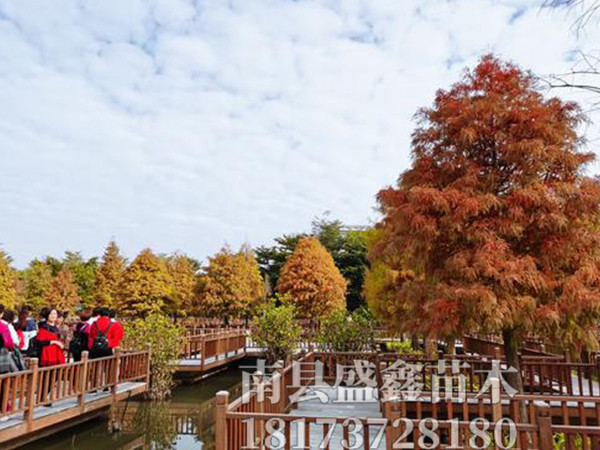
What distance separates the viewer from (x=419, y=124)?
698cm

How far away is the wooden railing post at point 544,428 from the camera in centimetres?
358

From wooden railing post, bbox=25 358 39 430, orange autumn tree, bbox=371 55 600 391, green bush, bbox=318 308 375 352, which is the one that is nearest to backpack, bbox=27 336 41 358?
wooden railing post, bbox=25 358 39 430

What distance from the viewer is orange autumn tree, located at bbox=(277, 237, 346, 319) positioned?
22281 millimetres

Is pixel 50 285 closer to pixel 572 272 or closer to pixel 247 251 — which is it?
pixel 247 251

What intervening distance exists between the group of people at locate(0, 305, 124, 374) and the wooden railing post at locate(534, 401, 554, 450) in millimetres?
5942

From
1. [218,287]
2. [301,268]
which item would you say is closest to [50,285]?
[218,287]

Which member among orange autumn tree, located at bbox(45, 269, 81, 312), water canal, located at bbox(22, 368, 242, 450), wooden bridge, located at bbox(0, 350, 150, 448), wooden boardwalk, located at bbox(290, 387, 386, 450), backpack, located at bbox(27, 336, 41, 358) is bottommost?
Answer: water canal, located at bbox(22, 368, 242, 450)

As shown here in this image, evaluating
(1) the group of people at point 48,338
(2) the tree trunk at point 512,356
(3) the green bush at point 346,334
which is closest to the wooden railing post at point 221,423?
(1) the group of people at point 48,338

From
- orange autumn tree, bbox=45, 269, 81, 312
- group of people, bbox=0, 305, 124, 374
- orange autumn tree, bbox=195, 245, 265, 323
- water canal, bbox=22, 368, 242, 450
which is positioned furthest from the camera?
orange autumn tree, bbox=45, 269, 81, 312

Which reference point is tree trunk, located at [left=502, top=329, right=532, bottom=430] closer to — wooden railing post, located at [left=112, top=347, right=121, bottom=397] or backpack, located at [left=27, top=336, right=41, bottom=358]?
wooden railing post, located at [left=112, top=347, right=121, bottom=397]

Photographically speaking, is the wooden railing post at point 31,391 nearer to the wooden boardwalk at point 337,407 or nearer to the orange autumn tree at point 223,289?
the wooden boardwalk at point 337,407

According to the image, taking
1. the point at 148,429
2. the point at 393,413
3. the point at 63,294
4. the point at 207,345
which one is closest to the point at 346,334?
the point at 207,345

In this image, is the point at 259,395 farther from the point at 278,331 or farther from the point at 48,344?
the point at 278,331

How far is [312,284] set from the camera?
22344 mm
